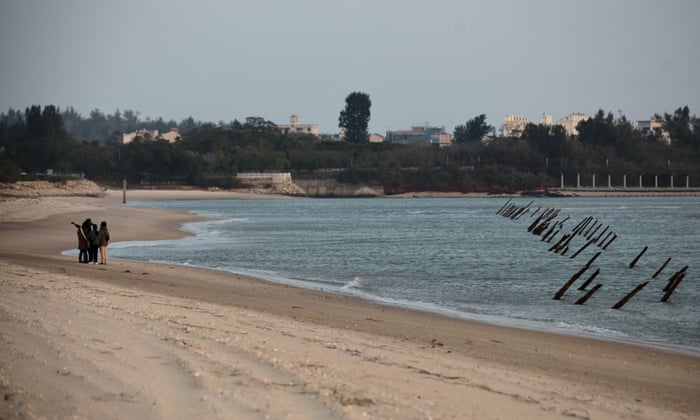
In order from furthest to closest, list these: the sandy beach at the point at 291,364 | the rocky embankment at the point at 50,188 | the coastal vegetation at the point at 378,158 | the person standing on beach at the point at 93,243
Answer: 1. the coastal vegetation at the point at 378,158
2. the rocky embankment at the point at 50,188
3. the person standing on beach at the point at 93,243
4. the sandy beach at the point at 291,364

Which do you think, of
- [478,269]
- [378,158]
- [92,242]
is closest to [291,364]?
[92,242]

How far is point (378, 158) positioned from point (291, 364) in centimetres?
17271

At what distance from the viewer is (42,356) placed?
29.7 ft

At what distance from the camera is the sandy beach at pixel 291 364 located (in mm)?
7742

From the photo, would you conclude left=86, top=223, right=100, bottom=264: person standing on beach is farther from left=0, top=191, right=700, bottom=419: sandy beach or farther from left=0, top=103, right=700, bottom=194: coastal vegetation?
left=0, top=103, right=700, bottom=194: coastal vegetation

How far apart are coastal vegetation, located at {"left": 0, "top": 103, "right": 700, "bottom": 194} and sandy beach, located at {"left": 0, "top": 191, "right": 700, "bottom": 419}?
465 ft

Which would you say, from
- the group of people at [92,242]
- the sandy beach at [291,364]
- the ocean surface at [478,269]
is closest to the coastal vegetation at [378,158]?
the ocean surface at [478,269]

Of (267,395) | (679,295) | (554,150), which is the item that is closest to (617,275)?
(679,295)

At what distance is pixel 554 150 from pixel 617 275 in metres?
155

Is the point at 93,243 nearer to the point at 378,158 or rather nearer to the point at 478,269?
the point at 478,269

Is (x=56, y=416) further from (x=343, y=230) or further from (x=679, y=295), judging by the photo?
(x=343, y=230)

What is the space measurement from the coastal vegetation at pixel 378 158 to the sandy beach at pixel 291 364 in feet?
465

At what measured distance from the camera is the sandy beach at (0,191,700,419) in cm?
774

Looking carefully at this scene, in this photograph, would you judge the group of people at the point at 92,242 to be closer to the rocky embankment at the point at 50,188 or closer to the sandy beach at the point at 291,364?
the sandy beach at the point at 291,364
